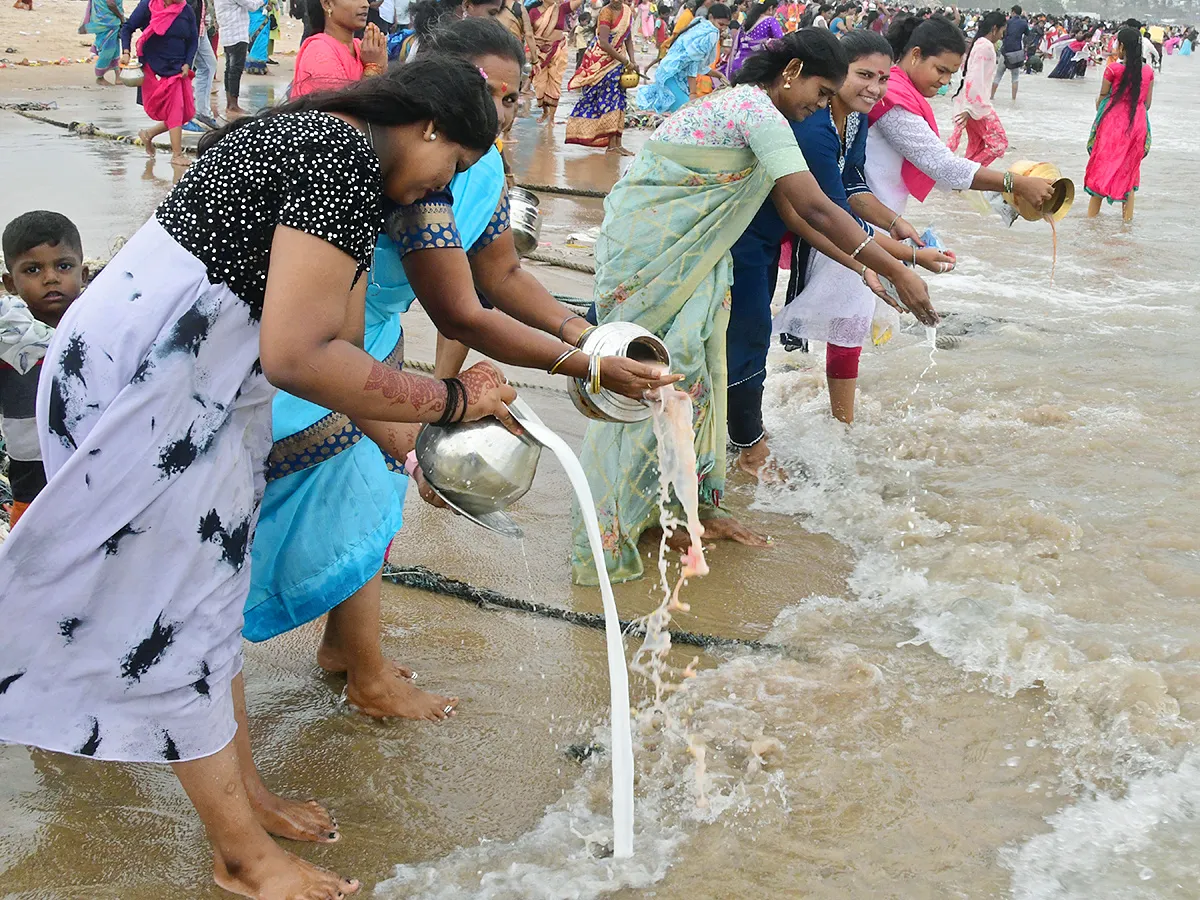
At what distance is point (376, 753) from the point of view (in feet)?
8.49

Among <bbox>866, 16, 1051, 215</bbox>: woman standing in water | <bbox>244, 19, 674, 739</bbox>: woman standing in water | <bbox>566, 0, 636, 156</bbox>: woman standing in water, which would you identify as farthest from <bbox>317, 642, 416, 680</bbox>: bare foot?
<bbox>566, 0, 636, 156</bbox>: woman standing in water

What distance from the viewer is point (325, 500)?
2.35 meters

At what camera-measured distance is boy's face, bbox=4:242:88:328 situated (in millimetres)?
2902

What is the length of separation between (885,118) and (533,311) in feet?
7.83

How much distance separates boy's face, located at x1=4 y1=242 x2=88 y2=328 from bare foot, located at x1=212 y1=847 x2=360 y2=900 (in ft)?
5.11

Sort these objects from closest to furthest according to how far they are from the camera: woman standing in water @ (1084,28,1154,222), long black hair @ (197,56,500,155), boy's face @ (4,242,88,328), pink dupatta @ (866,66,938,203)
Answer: long black hair @ (197,56,500,155), boy's face @ (4,242,88,328), pink dupatta @ (866,66,938,203), woman standing in water @ (1084,28,1154,222)

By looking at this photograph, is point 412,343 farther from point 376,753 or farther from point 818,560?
point 376,753

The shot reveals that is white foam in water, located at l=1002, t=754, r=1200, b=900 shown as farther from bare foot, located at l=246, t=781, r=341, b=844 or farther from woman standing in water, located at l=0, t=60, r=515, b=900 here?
woman standing in water, located at l=0, t=60, r=515, b=900

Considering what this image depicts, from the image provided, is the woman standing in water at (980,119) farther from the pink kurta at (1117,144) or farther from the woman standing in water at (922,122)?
the pink kurta at (1117,144)

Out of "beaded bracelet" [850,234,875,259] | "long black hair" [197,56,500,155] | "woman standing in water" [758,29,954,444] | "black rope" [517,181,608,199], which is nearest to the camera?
"long black hair" [197,56,500,155]

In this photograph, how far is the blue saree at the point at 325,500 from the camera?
2.25m

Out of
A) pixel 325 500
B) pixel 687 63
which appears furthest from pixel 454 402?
pixel 687 63

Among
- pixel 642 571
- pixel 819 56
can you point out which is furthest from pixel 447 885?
pixel 819 56

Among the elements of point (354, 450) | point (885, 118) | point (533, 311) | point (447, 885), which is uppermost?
point (885, 118)
